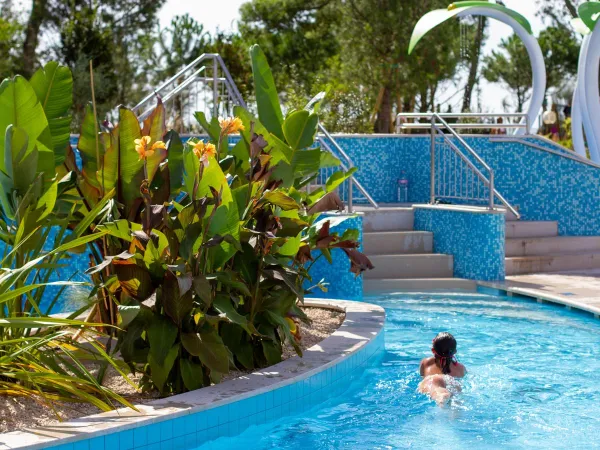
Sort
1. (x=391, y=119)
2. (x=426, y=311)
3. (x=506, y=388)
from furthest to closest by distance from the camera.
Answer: (x=391, y=119) → (x=426, y=311) → (x=506, y=388)

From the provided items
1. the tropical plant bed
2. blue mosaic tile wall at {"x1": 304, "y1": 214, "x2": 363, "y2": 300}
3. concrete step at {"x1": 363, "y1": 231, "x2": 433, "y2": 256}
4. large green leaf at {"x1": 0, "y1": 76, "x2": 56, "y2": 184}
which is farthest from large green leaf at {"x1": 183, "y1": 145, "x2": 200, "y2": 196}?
concrete step at {"x1": 363, "y1": 231, "x2": 433, "y2": 256}

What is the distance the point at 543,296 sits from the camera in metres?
10.5

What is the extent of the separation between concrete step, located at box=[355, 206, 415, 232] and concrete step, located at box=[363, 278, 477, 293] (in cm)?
131

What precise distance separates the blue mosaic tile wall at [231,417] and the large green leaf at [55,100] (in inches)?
84.7

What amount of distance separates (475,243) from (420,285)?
986 millimetres

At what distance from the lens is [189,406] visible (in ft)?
16.4

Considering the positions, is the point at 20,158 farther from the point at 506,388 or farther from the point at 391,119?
the point at 391,119

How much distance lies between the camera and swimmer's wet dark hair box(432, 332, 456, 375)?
6.64 m

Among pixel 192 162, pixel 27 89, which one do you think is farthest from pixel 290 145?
pixel 27 89

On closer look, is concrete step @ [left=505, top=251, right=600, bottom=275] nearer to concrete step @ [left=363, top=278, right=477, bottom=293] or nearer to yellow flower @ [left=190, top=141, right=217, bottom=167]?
concrete step @ [left=363, top=278, right=477, bottom=293]

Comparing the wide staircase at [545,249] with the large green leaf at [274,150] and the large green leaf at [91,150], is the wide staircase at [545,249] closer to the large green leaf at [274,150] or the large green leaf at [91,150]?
the large green leaf at [274,150]

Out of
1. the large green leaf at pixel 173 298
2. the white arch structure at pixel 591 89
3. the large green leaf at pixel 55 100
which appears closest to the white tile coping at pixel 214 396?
the large green leaf at pixel 173 298

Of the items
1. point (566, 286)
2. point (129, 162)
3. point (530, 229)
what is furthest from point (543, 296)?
point (129, 162)

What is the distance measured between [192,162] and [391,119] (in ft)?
71.1
